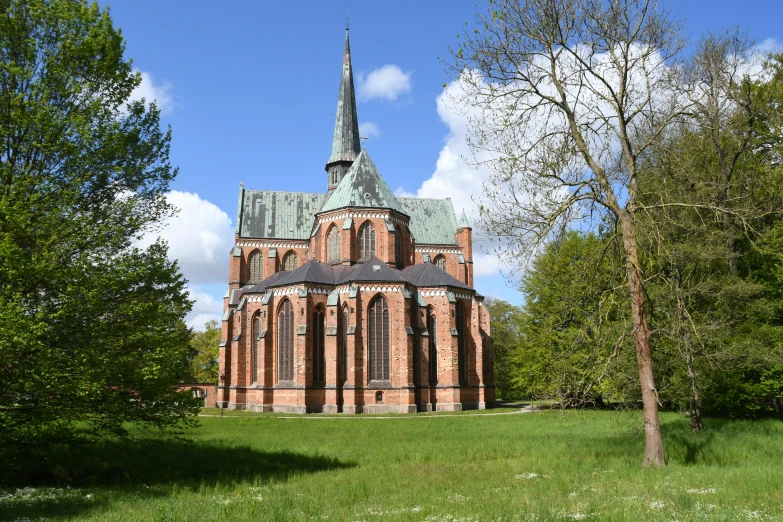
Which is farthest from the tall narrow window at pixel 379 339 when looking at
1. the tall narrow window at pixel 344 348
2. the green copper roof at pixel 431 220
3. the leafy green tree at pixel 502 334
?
the leafy green tree at pixel 502 334

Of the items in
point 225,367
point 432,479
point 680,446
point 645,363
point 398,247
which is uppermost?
point 398,247

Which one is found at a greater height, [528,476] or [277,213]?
[277,213]

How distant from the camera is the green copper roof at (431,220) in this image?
56031mm

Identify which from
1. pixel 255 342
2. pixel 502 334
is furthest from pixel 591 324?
pixel 502 334

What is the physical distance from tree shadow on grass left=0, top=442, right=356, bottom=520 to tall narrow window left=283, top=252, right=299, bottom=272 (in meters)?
35.6

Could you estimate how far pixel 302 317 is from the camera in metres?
38.2

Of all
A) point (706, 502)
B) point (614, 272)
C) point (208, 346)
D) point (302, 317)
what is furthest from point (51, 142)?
point (208, 346)

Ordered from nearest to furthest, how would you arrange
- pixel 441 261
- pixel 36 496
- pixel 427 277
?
1. pixel 36 496
2. pixel 427 277
3. pixel 441 261

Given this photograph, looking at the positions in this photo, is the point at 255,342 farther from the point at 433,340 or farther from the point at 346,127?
the point at 346,127

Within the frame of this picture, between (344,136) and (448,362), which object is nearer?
(448,362)

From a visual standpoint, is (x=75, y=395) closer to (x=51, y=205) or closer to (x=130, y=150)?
(x=51, y=205)

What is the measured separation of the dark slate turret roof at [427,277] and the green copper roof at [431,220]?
12.9m

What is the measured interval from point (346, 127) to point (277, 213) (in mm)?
10462

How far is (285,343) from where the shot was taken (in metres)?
39.2
